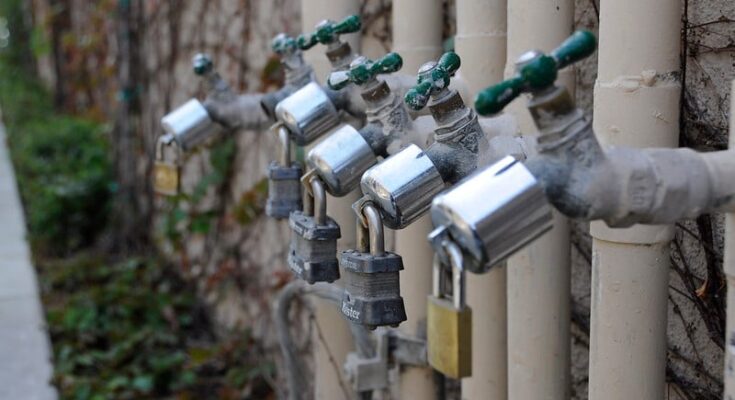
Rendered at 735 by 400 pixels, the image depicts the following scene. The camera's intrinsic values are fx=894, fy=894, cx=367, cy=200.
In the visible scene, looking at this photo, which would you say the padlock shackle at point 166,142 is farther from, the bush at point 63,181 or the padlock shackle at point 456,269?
the bush at point 63,181

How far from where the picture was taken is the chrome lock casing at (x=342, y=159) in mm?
1146

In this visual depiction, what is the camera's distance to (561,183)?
0.85m

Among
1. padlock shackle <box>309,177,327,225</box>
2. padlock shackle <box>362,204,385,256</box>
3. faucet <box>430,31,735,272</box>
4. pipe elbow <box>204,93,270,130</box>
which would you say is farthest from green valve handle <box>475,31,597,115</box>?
pipe elbow <box>204,93,270,130</box>

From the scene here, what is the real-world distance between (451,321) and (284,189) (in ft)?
2.13

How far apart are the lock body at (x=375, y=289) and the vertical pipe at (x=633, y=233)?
274 millimetres

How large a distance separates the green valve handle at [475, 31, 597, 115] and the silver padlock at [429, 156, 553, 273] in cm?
6

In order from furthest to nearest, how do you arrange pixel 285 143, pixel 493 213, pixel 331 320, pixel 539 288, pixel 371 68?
pixel 331 320 < pixel 285 143 < pixel 539 288 < pixel 371 68 < pixel 493 213

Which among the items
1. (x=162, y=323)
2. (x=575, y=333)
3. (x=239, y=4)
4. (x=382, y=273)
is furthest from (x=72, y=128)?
(x=382, y=273)

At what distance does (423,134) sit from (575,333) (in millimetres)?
595

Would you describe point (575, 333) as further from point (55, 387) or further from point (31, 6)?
point (31, 6)

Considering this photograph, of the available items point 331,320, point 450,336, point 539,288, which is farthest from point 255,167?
point 450,336

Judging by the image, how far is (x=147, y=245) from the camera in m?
4.05

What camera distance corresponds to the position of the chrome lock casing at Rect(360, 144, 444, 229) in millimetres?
1004

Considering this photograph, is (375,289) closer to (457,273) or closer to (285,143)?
(457,273)
